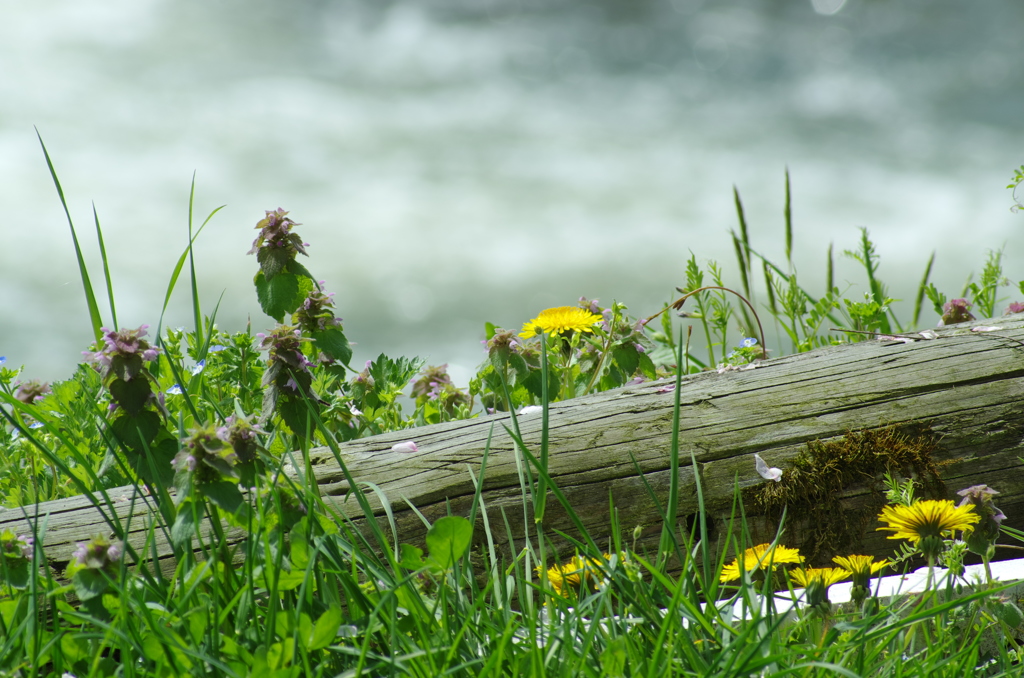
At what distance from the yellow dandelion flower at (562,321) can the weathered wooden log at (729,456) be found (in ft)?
2.66

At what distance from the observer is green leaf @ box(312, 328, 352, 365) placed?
2711 millimetres

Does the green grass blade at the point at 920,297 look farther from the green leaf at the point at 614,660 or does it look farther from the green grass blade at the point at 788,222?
the green leaf at the point at 614,660

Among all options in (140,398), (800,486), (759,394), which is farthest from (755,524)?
(140,398)

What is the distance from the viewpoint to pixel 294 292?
8.34 ft

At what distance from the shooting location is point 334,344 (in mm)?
2723

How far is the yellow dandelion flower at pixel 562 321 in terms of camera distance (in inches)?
140

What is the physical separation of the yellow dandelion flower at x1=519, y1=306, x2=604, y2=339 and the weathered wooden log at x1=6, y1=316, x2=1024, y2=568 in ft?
2.66

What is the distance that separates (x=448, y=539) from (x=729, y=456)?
1378mm

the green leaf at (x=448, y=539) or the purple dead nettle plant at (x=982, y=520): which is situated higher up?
the green leaf at (x=448, y=539)

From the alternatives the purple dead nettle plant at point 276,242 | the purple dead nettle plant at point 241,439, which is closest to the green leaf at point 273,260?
the purple dead nettle plant at point 276,242

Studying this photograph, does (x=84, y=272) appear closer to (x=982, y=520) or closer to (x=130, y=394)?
(x=130, y=394)

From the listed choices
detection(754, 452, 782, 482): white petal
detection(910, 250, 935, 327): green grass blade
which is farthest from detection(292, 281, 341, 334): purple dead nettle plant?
detection(910, 250, 935, 327): green grass blade

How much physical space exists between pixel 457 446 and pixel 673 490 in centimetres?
120

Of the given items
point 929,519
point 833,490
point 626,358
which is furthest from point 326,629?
point 626,358
